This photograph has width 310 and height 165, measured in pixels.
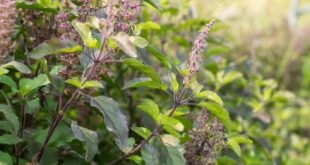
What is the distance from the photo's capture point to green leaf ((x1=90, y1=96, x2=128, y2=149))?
4.19ft

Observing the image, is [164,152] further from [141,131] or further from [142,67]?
[142,67]

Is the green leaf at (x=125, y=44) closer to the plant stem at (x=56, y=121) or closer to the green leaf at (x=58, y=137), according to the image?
the plant stem at (x=56, y=121)

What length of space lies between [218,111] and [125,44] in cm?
37

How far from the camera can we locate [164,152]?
1.43 m

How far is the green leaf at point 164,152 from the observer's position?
4.63 feet

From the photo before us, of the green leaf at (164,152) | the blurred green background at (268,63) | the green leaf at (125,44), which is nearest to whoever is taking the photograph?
the green leaf at (125,44)

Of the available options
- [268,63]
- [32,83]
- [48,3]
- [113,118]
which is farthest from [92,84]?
[268,63]

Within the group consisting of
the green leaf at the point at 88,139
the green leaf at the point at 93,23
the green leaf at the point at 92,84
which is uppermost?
the green leaf at the point at 93,23

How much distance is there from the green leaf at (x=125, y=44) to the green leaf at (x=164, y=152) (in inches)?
12.5

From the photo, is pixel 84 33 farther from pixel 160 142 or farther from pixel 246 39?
pixel 246 39

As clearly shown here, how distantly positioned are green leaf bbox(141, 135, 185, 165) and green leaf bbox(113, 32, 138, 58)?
318 millimetres

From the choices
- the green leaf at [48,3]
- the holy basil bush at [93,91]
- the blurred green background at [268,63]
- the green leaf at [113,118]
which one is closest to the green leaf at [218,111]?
the holy basil bush at [93,91]

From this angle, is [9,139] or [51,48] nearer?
[51,48]

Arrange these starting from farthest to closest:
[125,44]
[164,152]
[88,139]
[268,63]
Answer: [268,63], [164,152], [88,139], [125,44]
